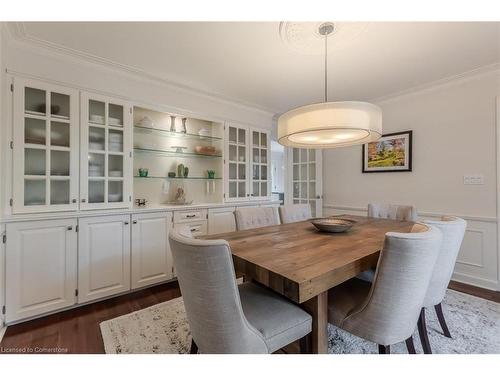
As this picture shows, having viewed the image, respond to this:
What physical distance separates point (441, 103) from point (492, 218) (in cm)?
139

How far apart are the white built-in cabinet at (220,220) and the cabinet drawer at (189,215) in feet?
0.32

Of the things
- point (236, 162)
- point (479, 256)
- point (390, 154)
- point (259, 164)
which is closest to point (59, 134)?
point (236, 162)

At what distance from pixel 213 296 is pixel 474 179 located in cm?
311

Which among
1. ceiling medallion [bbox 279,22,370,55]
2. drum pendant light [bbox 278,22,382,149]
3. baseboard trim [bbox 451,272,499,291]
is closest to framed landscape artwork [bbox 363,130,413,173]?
baseboard trim [bbox 451,272,499,291]

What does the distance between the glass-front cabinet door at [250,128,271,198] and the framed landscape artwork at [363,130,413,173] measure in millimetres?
1463

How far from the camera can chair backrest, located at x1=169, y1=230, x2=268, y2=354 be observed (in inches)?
35.3

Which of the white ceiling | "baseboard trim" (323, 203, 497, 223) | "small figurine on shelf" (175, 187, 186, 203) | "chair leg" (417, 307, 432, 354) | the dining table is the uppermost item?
the white ceiling

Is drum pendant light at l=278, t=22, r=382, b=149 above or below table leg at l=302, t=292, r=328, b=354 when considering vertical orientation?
above

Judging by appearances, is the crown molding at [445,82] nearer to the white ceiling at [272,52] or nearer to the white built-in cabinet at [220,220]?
the white ceiling at [272,52]

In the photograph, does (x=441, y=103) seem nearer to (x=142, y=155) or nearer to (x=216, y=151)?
(x=216, y=151)

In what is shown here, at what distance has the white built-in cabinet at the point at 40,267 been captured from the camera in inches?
73.1

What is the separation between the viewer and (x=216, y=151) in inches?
130

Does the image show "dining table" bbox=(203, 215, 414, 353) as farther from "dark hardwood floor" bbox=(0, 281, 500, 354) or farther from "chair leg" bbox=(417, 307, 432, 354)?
"chair leg" bbox=(417, 307, 432, 354)
